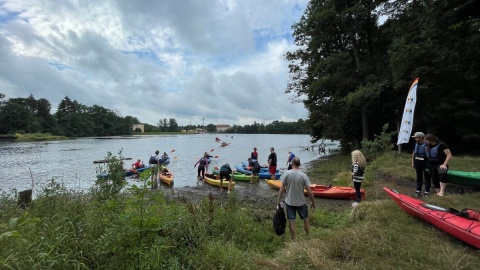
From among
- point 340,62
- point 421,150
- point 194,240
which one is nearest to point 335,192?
point 421,150

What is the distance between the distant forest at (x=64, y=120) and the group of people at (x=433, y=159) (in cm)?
5604

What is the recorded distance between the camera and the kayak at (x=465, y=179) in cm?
788

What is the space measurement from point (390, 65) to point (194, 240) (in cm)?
1906

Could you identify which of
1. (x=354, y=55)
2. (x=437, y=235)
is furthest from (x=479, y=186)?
(x=354, y=55)

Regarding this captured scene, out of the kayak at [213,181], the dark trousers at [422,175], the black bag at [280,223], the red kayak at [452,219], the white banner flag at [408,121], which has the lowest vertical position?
the kayak at [213,181]

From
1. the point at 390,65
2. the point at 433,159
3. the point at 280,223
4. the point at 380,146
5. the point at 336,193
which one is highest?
the point at 390,65

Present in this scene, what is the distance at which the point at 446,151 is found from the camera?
668 centimetres

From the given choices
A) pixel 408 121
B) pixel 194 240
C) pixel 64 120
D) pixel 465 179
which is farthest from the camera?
pixel 64 120

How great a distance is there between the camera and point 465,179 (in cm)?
800

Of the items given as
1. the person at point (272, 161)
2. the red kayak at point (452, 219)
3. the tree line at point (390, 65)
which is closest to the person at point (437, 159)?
the red kayak at point (452, 219)

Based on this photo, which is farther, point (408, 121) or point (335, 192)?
Result: point (408, 121)

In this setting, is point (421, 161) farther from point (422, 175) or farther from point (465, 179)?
point (465, 179)

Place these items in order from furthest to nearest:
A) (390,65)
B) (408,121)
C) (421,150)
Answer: (390,65) → (408,121) → (421,150)

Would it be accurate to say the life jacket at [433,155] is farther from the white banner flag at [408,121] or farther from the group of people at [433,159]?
the white banner flag at [408,121]
